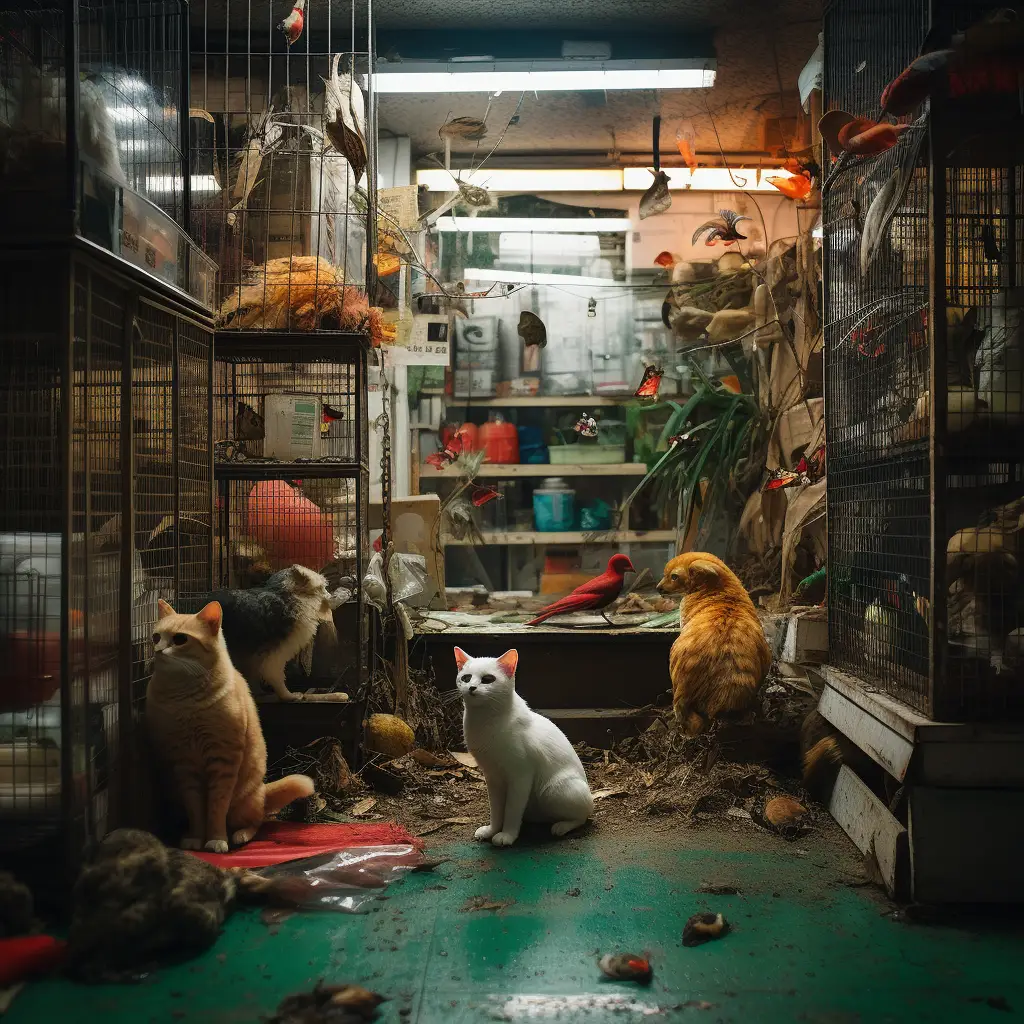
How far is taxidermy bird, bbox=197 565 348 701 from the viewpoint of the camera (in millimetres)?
3275

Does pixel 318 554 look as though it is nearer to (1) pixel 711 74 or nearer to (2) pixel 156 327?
(2) pixel 156 327

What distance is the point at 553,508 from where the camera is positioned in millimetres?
6492

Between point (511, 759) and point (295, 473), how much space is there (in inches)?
55.3

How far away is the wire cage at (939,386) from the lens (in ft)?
8.51

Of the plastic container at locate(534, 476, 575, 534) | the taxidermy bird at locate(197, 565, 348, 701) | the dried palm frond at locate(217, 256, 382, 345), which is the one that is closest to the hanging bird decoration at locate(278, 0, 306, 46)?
the dried palm frond at locate(217, 256, 382, 345)

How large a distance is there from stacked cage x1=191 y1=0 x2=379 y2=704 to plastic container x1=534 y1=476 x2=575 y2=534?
2.39 metres

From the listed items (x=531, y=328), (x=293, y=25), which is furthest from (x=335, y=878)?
(x=531, y=328)

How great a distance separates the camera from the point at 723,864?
2.94 m

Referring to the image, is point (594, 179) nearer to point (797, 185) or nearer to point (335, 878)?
point (797, 185)

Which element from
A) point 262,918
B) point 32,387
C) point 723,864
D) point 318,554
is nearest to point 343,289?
point 318,554

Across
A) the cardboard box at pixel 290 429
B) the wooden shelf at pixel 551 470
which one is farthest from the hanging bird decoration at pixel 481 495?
the cardboard box at pixel 290 429

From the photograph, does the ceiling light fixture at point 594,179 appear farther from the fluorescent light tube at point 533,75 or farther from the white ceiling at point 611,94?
the fluorescent light tube at point 533,75

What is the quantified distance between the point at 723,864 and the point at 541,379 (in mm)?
4347

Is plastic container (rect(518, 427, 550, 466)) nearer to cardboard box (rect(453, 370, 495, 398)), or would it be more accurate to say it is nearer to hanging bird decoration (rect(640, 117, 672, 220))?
cardboard box (rect(453, 370, 495, 398))
